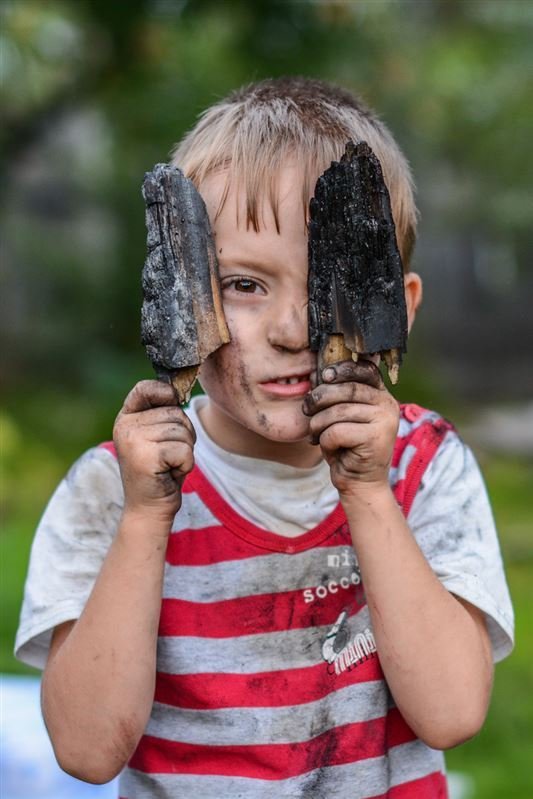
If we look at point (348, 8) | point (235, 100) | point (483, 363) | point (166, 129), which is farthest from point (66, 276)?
point (235, 100)

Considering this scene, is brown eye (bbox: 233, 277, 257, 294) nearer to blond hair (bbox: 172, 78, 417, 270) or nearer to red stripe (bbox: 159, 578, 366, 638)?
blond hair (bbox: 172, 78, 417, 270)

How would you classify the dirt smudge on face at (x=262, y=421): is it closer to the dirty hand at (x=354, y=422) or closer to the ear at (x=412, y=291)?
the dirty hand at (x=354, y=422)

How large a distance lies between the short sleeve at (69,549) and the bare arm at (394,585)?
53 cm

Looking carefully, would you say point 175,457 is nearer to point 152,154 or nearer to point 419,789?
point 419,789

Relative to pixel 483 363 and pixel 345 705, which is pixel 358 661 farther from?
pixel 483 363

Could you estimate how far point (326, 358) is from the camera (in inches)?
74.4

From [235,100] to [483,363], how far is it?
39.5ft

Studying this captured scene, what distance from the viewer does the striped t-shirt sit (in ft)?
6.82

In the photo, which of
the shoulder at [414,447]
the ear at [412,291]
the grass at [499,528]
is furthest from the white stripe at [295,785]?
the grass at [499,528]

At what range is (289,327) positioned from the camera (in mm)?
1912

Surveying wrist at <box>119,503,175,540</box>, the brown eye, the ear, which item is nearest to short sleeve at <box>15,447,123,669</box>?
wrist at <box>119,503,175,540</box>

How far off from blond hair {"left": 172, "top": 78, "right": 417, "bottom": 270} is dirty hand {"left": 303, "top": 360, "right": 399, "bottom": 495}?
33 cm

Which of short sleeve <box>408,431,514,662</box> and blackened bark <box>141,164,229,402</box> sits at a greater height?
blackened bark <box>141,164,229,402</box>

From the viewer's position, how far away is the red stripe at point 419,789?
7.03ft
